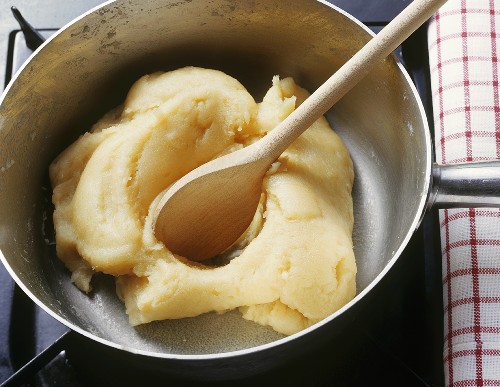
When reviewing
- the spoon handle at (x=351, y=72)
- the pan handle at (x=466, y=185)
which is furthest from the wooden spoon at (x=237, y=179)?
the pan handle at (x=466, y=185)

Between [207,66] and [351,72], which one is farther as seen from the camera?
[207,66]

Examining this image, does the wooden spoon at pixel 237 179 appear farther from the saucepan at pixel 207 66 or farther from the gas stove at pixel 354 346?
the gas stove at pixel 354 346

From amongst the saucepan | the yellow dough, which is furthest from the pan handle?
the yellow dough

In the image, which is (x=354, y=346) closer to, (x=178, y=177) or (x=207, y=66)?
(x=178, y=177)

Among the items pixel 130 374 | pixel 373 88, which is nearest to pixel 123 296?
pixel 130 374

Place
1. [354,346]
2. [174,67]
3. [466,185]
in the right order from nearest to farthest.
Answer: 1. [466,185]
2. [354,346]
3. [174,67]

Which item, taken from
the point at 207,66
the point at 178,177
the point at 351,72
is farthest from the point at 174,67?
the point at 351,72

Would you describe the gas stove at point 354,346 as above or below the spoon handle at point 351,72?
below
